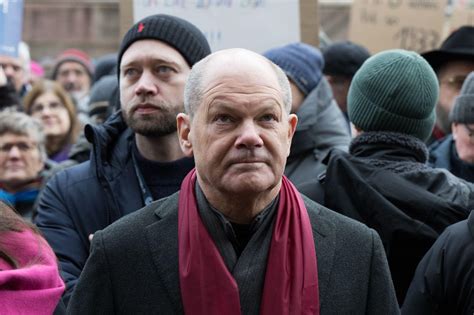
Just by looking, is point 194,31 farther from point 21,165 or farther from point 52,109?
point 52,109

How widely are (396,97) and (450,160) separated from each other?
152 cm

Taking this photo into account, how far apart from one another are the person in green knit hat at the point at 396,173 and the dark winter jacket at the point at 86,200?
0.76m

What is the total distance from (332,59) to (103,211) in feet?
12.0

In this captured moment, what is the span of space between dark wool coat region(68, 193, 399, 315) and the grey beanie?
172 cm

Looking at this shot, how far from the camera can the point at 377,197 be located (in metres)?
4.22

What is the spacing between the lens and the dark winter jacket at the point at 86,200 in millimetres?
4531

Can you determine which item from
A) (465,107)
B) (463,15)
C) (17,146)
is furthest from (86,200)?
(463,15)

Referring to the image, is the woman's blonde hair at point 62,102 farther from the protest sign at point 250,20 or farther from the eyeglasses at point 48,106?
the protest sign at point 250,20

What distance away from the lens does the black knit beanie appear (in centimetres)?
495

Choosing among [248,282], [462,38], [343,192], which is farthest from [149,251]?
[462,38]

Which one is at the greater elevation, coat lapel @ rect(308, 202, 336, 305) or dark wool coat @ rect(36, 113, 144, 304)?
coat lapel @ rect(308, 202, 336, 305)

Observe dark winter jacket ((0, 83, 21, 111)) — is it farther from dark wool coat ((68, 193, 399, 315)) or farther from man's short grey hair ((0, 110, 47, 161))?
dark wool coat ((68, 193, 399, 315))

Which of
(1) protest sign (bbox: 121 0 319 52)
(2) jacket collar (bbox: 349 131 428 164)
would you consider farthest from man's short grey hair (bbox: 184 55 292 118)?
(1) protest sign (bbox: 121 0 319 52)

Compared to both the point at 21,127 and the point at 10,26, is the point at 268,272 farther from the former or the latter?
the point at 10,26
